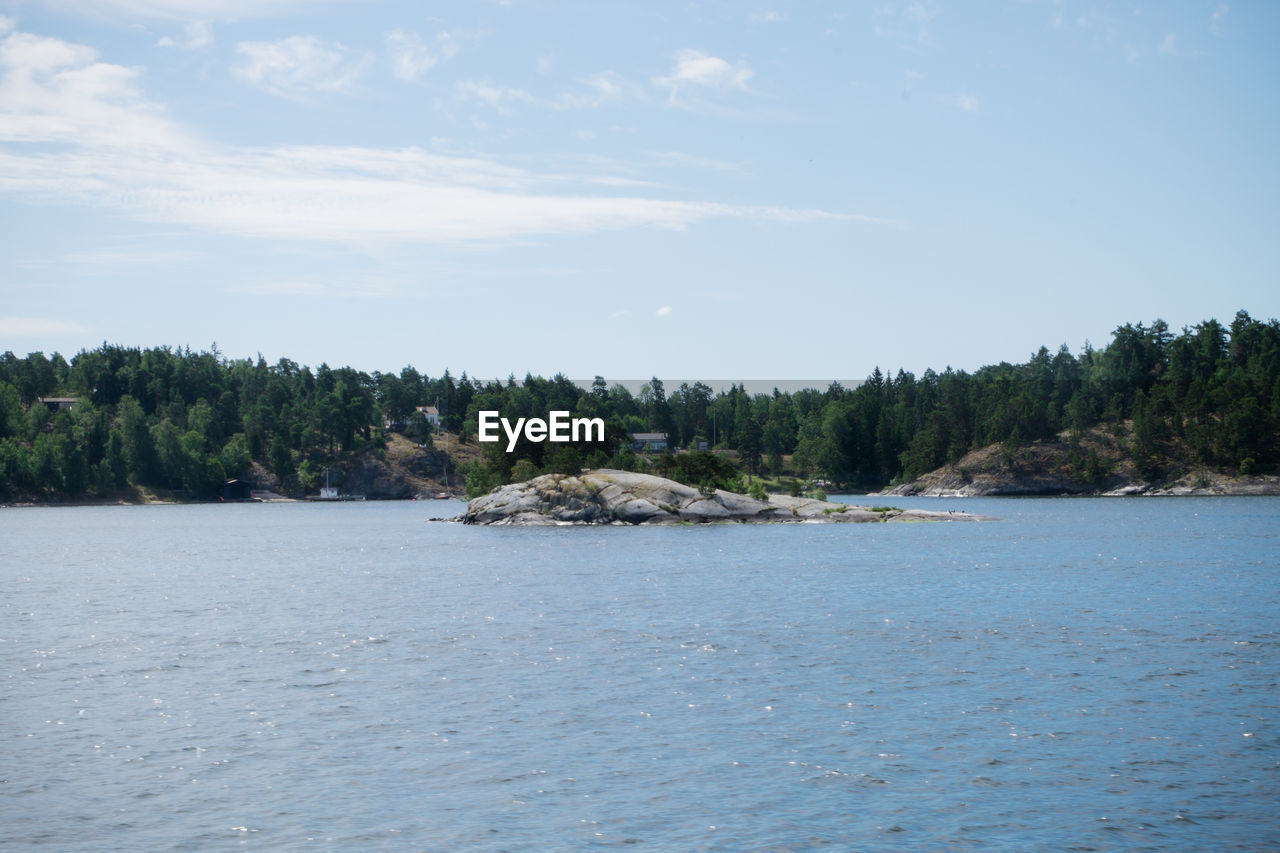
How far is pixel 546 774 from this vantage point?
22609 mm

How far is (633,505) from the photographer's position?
113 meters

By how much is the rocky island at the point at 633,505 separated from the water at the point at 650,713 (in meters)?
49.8

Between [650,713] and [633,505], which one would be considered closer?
[650,713]

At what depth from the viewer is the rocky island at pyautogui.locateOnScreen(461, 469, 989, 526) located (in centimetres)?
11306

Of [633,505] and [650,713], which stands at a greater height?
[633,505]

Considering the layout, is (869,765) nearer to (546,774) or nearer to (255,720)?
(546,774)

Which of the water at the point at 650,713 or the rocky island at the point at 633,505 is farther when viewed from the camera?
the rocky island at the point at 633,505

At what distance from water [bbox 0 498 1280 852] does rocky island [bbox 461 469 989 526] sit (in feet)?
163

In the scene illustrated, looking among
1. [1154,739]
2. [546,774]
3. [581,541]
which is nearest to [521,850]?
[546,774]

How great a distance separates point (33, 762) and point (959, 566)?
5653cm

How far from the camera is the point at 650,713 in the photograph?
91.9 ft

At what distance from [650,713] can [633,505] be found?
84.8 meters

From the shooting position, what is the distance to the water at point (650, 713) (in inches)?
769

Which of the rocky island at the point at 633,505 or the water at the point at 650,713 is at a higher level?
the rocky island at the point at 633,505
